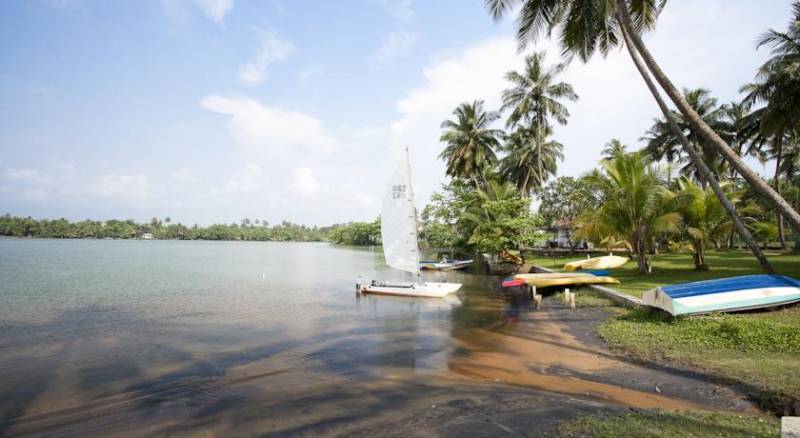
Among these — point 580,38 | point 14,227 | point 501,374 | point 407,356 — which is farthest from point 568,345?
point 14,227

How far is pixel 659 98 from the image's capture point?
11.3m

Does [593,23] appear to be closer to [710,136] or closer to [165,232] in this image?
[710,136]

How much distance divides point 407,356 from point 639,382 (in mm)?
5209

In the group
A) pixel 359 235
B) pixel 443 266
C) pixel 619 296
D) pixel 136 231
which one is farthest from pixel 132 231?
pixel 619 296

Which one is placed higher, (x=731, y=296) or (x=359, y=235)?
(x=359, y=235)

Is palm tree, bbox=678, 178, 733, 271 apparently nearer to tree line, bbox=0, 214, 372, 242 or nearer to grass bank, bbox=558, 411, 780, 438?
grass bank, bbox=558, 411, 780, 438

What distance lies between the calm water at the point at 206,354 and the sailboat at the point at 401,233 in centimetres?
75

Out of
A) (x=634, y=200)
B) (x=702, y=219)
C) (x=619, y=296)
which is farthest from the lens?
(x=634, y=200)

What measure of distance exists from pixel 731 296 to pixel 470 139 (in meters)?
29.3

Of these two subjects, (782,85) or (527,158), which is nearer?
(782,85)

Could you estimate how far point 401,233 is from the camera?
845 inches

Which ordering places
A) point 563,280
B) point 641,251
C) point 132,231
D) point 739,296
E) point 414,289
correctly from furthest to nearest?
point 132,231, point 414,289, point 641,251, point 563,280, point 739,296

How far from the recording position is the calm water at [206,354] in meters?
6.98

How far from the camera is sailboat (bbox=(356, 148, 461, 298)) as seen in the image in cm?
2025
